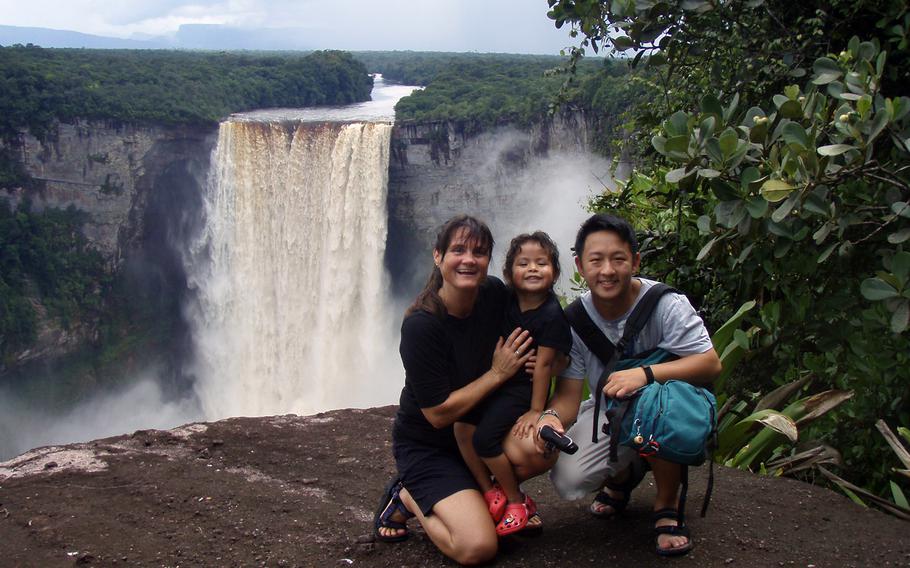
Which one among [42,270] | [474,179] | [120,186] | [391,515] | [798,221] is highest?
[798,221]

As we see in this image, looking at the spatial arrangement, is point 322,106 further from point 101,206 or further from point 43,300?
point 43,300

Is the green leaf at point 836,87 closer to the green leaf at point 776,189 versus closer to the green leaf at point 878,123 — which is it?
the green leaf at point 878,123

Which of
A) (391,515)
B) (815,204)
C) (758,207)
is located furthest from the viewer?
(391,515)

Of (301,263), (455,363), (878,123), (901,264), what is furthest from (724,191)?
(301,263)

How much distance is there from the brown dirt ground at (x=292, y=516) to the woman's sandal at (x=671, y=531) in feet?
0.11

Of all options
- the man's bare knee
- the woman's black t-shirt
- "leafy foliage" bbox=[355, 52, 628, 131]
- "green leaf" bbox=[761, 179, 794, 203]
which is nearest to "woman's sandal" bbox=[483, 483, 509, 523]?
the man's bare knee

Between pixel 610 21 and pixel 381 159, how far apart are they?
22.5 meters

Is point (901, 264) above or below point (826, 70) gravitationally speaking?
below

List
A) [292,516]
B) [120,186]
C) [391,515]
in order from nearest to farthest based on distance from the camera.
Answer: [391,515] → [292,516] → [120,186]

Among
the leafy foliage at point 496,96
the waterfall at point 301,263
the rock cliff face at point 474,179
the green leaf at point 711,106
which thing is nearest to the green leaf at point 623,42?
the green leaf at point 711,106

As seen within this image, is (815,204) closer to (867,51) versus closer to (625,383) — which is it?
(867,51)

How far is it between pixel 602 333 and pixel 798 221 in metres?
0.83

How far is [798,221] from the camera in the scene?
2982mm

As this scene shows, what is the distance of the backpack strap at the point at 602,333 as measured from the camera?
2.78 metres
